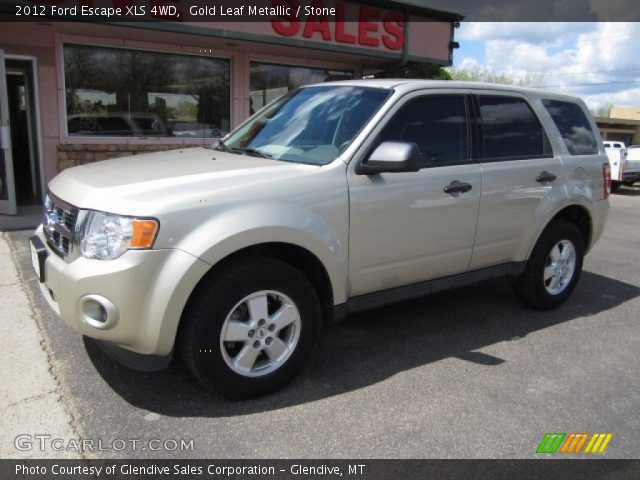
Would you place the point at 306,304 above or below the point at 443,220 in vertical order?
below

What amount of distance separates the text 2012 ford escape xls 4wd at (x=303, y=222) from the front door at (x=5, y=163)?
17.3ft

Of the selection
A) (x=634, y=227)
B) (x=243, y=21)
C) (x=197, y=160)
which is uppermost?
(x=243, y=21)

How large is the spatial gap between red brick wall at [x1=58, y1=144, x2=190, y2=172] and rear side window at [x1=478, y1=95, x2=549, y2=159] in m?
7.13

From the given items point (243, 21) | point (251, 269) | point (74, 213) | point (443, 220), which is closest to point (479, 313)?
point (443, 220)

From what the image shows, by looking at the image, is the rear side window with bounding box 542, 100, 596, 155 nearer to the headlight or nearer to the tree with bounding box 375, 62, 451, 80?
the headlight

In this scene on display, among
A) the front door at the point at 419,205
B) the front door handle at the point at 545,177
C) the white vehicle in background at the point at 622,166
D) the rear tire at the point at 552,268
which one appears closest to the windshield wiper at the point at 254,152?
the front door at the point at 419,205

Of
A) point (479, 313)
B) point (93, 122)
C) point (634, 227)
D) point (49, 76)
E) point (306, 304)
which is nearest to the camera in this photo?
point (306, 304)

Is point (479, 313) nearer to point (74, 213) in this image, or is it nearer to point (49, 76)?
point (74, 213)

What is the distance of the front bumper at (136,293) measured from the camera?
2719 millimetres

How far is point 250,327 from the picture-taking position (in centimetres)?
310

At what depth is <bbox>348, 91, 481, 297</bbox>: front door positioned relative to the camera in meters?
3.48

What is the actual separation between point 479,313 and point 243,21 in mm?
6795

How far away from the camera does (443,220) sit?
3.86 meters

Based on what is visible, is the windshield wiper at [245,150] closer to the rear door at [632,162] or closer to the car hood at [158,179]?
the car hood at [158,179]
